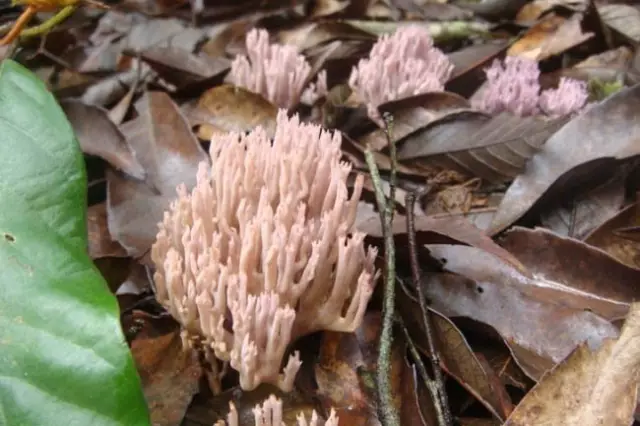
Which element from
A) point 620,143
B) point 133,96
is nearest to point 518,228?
point 620,143

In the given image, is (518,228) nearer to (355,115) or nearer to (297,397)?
(297,397)

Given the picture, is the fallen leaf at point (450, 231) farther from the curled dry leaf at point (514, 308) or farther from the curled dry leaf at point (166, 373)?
the curled dry leaf at point (166, 373)

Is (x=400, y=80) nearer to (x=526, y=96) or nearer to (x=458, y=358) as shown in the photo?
(x=526, y=96)

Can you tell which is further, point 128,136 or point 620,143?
point 128,136

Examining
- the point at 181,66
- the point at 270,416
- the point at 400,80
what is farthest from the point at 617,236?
the point at 181,66

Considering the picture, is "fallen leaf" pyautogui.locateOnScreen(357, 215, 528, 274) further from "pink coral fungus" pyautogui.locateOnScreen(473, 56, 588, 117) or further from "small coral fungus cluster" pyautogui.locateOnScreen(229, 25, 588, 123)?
"pink coral fungus" pyautogui.locateOnScreen(473, 56, 588, 117)

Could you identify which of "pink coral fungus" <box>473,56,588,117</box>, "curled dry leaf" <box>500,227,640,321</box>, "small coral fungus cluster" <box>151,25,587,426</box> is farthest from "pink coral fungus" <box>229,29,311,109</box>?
"curled dry leaf" <box>500,227,640,321</box>
